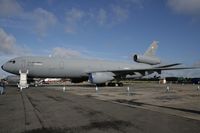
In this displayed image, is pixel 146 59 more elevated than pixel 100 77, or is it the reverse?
pixel 146 59

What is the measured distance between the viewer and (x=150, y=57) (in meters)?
48.9

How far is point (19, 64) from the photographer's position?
110 feet

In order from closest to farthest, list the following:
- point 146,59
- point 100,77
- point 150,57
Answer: point 100,77
point 146,59
point 150,57

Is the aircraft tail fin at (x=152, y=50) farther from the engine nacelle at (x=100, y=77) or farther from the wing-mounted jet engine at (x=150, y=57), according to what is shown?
A: the engine nacelle at (x=100, y=77)

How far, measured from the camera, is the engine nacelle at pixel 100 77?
35.3 m

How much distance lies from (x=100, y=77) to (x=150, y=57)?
17433 millimetres

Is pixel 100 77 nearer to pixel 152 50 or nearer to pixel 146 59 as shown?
pixel 146 59

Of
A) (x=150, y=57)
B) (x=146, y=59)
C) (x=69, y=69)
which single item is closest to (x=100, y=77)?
(x=69, y=69)

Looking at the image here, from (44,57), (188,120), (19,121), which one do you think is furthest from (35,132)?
(44,57)

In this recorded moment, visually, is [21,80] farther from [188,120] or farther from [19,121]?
[188,120]

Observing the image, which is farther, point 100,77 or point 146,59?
point 146,59

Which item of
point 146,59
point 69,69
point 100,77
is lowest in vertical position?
point 100,77

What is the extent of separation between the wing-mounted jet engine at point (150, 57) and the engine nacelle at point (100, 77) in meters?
11.8

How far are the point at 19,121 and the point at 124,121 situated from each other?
3.96 m
